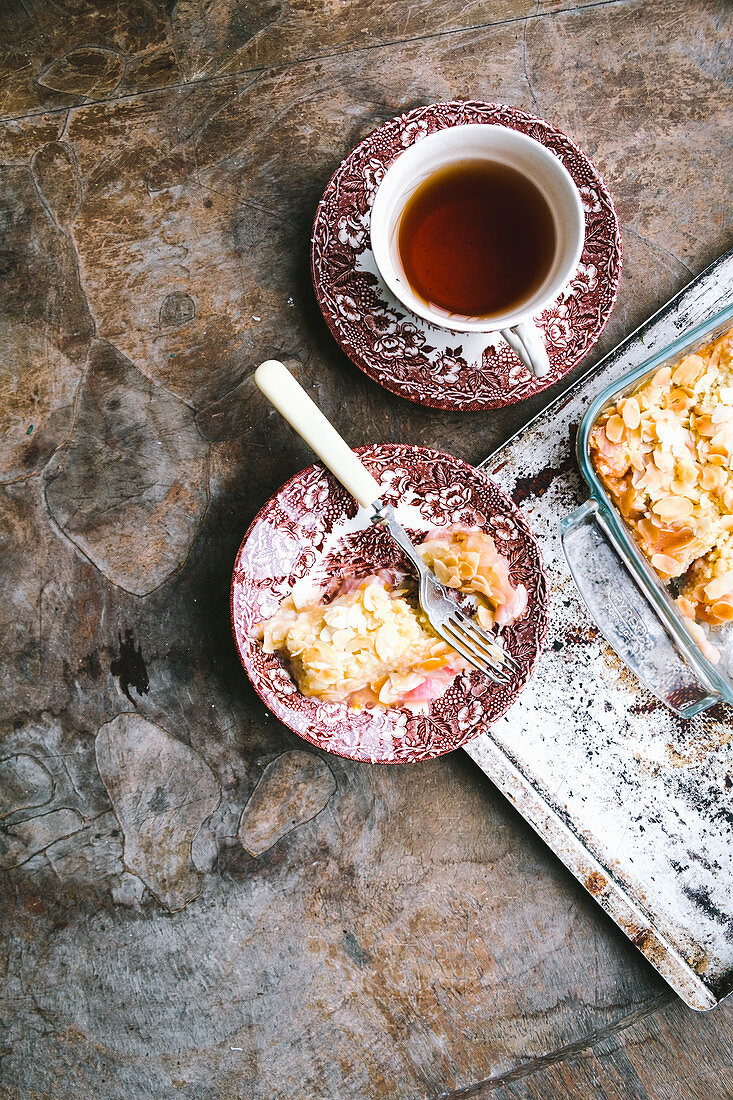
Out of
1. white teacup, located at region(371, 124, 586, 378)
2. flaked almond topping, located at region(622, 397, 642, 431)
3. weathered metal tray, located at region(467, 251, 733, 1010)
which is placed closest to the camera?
white teacup, located at region(371, 124, 586, 378)

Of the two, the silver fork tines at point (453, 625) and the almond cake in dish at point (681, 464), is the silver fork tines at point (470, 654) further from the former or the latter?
the almond cake in dish at point (681, 464)

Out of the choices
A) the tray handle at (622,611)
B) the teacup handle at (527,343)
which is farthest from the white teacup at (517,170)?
the tray handle at (622,611)

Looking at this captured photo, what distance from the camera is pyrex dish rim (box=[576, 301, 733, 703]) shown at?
97cm

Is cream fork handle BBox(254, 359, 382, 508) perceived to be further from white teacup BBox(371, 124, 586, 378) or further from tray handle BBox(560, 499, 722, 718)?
tray handle BBox(560, 499, 722, 718)

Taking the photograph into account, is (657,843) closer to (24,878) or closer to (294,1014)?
(294,1014)

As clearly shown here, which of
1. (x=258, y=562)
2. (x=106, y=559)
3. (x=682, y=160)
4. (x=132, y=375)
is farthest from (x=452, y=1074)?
(x=682, y=160)

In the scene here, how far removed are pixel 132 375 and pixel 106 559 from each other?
0.29 metres

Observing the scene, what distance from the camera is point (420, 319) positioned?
972 millimetres

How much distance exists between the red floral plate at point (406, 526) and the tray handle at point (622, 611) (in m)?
0.09

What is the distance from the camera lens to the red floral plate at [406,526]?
963mm

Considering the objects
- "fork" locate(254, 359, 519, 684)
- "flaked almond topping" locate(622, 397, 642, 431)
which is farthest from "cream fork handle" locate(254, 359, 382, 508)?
"flaked almond topping" locate(622, 397, 642, 431)

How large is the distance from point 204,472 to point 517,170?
61cm

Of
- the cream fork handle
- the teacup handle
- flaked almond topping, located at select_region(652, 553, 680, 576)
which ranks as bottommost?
flaked almond topping, located at select_region(652, 553, 680, 576)

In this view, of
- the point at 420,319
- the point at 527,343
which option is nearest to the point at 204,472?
the point at 420,319
